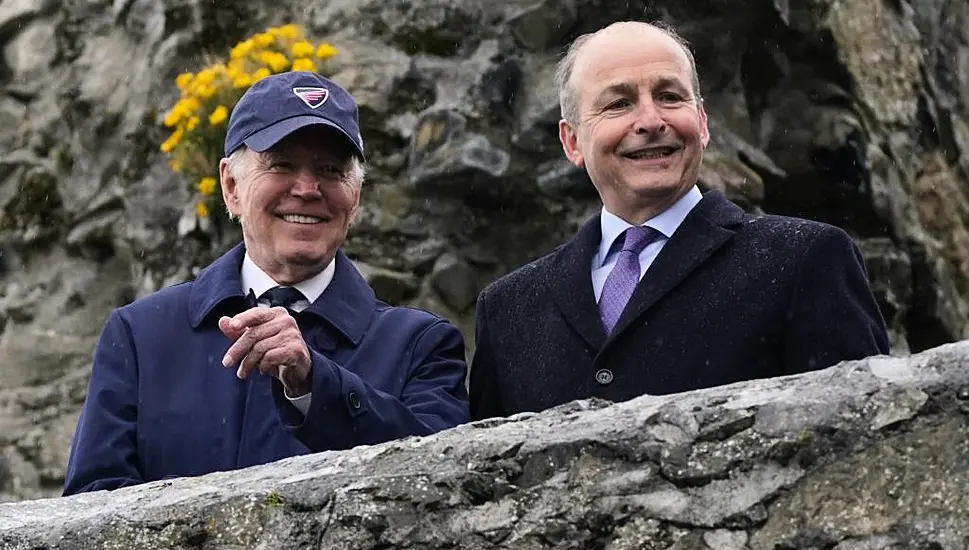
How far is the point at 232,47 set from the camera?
22.1 ft

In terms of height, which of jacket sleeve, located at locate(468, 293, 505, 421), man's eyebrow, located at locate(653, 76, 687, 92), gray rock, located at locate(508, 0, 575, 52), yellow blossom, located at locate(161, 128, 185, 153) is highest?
man's eyebrow, located at locate(653, 76, 687, 92)

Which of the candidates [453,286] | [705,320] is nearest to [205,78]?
[453,286]

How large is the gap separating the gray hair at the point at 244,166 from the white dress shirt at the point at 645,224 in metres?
0.53

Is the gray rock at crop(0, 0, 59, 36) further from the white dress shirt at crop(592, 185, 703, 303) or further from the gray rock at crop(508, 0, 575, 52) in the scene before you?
the white dress shirt at crop(592, 185, 703, 303)

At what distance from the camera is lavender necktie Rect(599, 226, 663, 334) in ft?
9.09

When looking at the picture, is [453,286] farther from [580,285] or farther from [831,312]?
[831,312]

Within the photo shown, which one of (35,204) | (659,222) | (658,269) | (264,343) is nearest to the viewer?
(264,343)

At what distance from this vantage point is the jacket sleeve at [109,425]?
2.59 metres

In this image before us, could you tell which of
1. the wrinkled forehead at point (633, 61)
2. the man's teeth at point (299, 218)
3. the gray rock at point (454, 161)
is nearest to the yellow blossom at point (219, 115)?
the gray rock at point (454, 161)

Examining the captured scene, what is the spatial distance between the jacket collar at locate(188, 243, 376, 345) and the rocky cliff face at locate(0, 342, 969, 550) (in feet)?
2.40

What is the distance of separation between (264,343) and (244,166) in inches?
27.7

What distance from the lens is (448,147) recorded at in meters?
6.12

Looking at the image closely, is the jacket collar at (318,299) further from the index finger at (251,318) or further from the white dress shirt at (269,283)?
the index finger at (251,318)

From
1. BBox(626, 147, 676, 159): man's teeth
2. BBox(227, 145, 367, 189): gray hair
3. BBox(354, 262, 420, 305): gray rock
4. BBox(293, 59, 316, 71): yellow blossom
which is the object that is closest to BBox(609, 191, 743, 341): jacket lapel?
BBox(626, 147, 676, 159): man's teeth
